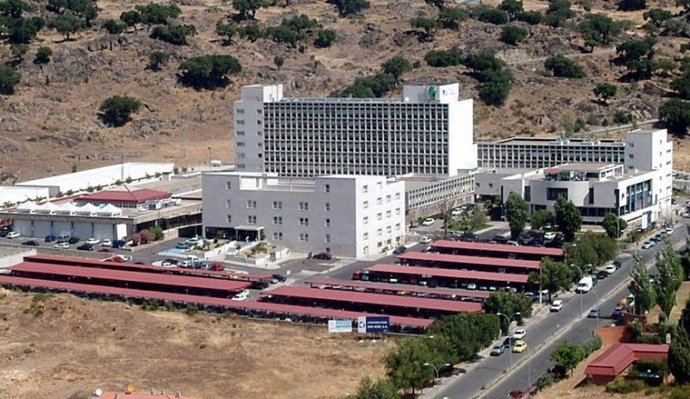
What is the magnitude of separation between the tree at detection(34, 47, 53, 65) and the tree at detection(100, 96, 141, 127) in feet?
30.6

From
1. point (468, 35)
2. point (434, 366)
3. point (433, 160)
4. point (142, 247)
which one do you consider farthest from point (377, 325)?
point (468, 35)

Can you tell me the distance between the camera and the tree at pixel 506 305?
206 feet

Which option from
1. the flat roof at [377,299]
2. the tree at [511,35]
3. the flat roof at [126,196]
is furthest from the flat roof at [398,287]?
the tree at [511,35]

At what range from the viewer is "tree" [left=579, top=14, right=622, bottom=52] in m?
141

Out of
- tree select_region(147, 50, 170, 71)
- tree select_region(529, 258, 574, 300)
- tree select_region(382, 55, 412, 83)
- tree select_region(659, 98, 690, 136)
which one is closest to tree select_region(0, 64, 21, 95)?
tree select_region(147, 50, 170, 71)

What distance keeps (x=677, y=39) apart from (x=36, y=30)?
2470 inches

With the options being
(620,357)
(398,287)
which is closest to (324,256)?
(398,287)

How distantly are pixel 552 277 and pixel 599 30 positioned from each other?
77.6 m

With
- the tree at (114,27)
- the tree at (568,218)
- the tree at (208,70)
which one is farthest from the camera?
the tree at (114,27)

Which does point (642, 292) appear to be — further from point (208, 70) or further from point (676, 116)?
point (208, 70)

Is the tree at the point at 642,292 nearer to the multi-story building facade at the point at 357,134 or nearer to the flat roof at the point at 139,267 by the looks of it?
the flat roof at the point at 139,267

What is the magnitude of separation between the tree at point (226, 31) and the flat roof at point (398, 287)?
2768 inches

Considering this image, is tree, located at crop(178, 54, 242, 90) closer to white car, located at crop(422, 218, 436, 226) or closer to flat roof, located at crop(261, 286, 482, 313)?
white car, located at crop(422, 218, 436, 226)

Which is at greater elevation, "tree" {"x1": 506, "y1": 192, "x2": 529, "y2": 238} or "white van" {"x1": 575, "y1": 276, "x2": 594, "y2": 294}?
"tree" {"x1": 506, "y1": 192, "x2": 529, "y2": 238}
